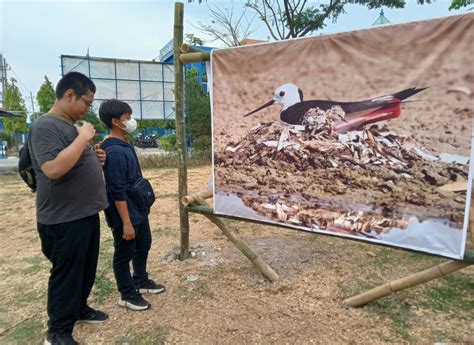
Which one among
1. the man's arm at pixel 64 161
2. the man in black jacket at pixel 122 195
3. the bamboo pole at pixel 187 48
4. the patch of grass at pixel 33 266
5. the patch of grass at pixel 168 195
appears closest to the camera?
the man's arm at pixel 64 161

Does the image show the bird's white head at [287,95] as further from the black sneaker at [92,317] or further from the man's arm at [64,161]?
the black sneaker at [92,317]

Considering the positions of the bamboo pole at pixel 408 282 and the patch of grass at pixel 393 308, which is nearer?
the bamboo pole at pixel 408 282

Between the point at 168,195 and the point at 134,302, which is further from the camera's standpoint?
the point at 168,195

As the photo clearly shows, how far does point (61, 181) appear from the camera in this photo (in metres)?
2.00

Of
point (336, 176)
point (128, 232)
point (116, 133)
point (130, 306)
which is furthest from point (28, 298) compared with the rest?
point (336, 176)

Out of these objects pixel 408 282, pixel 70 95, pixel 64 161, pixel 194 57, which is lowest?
pixel 408 282

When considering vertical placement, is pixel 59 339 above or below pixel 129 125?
below

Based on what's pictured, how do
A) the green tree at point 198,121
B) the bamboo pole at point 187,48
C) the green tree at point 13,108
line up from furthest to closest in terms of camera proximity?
the green tree at point 13,108
the green tree at point 198,121
the bamboo pole at point 187,48

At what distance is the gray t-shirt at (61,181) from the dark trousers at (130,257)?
0.47 metres

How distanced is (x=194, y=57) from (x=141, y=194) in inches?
53.6

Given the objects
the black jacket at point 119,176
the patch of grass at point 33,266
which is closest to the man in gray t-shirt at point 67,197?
the black jacket at point 119,176

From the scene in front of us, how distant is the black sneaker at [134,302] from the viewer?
265 cm

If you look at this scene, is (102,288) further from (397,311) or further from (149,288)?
(397,311)

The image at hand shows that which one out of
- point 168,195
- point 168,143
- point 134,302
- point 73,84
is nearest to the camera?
point 73,84
